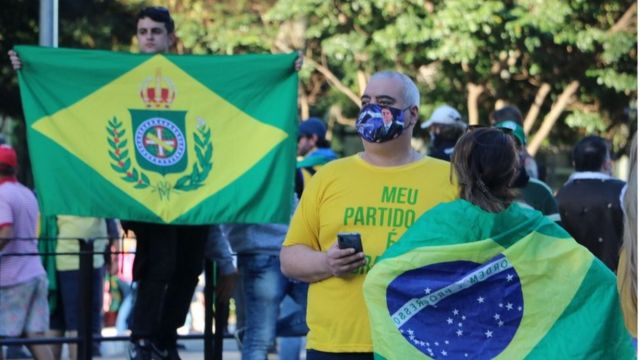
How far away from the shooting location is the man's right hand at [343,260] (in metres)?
5.57

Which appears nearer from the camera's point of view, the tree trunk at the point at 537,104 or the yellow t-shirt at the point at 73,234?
the yellow t-shirt at the point at 73,234

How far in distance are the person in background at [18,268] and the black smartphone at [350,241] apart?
441cm

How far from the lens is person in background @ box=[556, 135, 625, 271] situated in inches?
359

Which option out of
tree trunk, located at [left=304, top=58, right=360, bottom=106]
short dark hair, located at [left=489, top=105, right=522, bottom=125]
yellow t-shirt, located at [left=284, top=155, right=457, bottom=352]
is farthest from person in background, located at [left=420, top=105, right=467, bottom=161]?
tree trunk, located at [left=304, top=58, right=360, bottom=106]

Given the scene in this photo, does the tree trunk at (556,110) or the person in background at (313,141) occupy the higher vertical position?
the person in background at (313,141)

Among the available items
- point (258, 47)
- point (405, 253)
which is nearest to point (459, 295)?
point (405, 253)

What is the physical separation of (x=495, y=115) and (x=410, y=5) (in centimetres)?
1111

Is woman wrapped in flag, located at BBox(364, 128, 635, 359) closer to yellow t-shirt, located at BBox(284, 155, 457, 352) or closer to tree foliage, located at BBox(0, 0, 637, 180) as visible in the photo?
yellow t-shirt, located at BBox(284, 155, 457, 352)

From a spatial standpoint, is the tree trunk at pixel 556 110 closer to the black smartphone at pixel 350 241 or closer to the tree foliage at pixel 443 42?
the tree foliage at pixel 443 42

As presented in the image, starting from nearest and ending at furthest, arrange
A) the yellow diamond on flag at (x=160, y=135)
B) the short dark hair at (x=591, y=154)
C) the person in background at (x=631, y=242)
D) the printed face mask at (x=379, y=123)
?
the person in background at (x=631, y=242)
the printed face mask at (x=379, y=123)
the yellow diamond on flag at (x=160, y=135)
the short dark hair at (x=591, y=154)

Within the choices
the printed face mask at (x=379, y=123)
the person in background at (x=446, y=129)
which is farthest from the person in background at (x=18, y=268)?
the printed face mask at (x=379, y=123)

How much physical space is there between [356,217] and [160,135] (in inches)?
106

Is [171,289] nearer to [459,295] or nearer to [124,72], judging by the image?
[124,72]

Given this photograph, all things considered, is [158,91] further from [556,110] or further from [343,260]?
[556,110]
